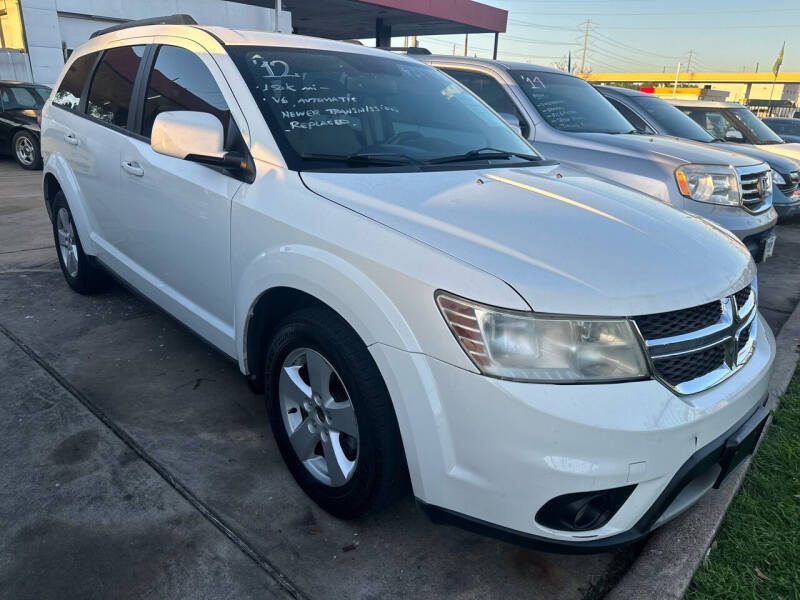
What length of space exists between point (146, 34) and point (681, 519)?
3547mm

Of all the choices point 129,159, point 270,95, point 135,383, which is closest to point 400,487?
point 270,95

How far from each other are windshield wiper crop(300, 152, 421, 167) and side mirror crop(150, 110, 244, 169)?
1.03ft

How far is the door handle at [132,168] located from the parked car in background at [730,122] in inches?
313

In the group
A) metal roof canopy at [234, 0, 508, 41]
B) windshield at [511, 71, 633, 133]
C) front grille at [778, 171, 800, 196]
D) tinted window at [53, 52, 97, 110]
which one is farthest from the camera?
metal roof canopy at [234, 0, 508, 41]

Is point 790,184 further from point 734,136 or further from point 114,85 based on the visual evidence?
point 114,85

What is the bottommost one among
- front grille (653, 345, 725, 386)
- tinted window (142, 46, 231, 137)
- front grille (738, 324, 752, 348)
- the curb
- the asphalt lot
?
the asphalt lot

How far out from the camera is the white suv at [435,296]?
5.54 feet

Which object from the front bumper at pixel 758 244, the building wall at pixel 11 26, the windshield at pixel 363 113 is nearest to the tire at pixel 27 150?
the building wall at pixel 11 26

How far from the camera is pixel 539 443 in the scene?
5.41 ft

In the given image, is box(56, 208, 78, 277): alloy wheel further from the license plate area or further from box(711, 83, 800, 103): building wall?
box(711, 83, 800, 103): building wall

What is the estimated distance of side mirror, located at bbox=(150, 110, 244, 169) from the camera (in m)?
2.40

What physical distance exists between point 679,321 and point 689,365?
0.14 meters


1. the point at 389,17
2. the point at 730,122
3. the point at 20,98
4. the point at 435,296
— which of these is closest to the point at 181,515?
the point at 435,296

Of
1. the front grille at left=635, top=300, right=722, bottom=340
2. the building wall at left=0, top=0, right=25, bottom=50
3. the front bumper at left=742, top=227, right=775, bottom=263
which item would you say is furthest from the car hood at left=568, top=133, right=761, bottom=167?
the building wall at left=0, top=0, right=25, bottom=50
